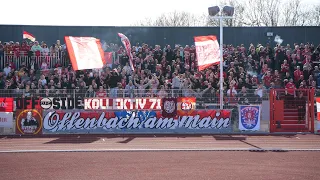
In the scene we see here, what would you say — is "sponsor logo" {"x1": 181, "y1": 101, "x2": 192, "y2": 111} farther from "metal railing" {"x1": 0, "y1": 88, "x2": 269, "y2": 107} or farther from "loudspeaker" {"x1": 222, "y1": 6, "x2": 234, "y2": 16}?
"loudspeaker" {"x1": 222, "y1": 6, "x2": 234, "y2": 16}

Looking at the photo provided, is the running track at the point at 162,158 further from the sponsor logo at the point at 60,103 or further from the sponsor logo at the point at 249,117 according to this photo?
the sponsor logo at the point at 249,117

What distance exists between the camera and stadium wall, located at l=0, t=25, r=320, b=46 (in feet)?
102

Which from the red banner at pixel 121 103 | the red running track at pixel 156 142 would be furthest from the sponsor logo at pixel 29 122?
the red banner at pixel 121 103

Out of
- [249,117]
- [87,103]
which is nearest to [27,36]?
[87,103]

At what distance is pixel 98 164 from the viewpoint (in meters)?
12.9

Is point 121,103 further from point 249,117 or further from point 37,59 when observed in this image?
point 37,59

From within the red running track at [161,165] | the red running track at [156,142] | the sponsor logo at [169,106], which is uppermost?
the sponsor logo at [169,106]

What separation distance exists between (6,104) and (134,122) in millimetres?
5794

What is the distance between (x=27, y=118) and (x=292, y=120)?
12186 mm

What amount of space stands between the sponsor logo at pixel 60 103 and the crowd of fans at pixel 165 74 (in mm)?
286

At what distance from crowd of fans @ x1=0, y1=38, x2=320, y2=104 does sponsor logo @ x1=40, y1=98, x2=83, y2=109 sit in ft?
0.94

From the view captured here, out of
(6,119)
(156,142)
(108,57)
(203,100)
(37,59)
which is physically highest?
(108,57)

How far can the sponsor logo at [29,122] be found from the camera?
20906 millimetres

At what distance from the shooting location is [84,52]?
21797 mm
